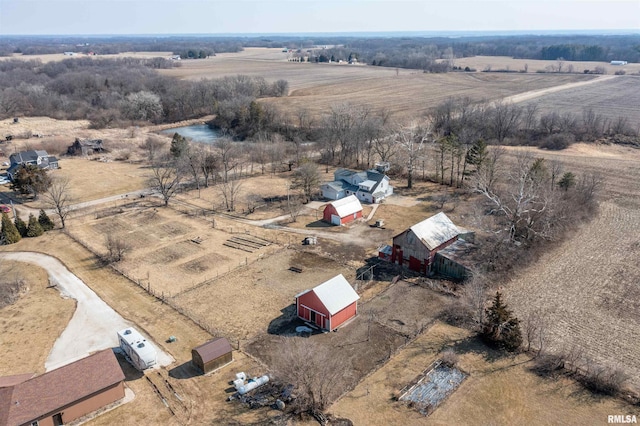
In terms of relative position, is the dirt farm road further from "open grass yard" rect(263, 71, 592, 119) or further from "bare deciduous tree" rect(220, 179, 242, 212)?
"bare deciduous tree" rect(220, 179, 242, 212)

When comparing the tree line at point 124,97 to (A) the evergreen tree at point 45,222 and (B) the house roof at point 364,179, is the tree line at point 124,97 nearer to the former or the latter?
(B) the house roof at point 364,179

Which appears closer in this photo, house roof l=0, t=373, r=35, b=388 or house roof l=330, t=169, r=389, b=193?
house roof l=0, t=373, r=35, b=388

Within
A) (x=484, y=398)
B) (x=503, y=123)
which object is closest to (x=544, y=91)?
(x=503, y=123)

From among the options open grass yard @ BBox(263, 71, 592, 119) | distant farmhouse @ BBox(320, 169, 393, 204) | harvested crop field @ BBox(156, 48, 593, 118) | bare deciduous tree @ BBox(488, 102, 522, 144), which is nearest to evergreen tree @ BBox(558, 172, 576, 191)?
distant farmhouse @ BBox(320, 169, 393, 204)

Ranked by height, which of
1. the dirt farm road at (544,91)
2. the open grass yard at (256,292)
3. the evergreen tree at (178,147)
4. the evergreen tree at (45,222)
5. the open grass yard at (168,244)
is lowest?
the open grass yard at (256,292)

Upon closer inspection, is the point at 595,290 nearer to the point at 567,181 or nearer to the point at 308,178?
the point at 567,181

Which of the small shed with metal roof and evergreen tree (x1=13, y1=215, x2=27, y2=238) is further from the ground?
evergreen tree (x1=13, y1=215, x2=27, y2=238)

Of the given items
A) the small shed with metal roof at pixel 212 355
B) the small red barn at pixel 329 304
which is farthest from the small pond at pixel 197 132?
the small shed with metal roof at pixel 212 355
